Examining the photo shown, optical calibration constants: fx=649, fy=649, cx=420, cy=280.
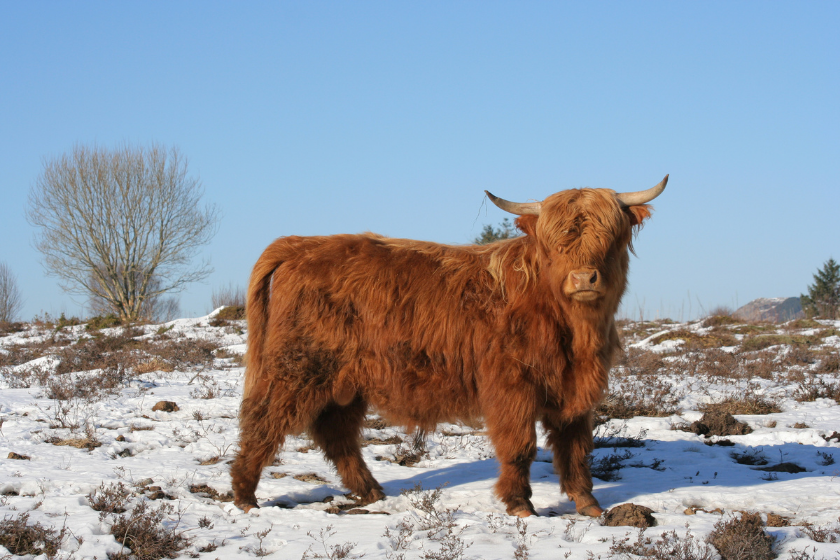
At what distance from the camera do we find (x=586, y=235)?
378 centimetres

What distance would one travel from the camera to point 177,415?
6258 mm

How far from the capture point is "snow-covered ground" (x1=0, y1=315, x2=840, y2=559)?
3303 millimetres

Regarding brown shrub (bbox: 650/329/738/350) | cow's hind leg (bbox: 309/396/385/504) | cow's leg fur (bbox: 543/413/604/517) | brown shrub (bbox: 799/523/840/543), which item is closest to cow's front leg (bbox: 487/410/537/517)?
cow's leg fur (bbox: 543/413/604/517)

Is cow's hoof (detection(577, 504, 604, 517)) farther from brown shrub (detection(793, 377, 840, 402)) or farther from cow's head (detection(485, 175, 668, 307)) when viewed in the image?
brown shrub (detection(793, 377, 840, 402))

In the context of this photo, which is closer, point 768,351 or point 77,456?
point 77,456

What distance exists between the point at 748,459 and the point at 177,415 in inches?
200

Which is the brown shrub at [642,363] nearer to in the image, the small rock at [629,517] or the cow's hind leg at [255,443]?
the small rock at [629,517]

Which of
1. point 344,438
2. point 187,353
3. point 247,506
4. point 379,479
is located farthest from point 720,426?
point 187,353

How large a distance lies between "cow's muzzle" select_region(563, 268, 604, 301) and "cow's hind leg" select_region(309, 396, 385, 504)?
1.76m

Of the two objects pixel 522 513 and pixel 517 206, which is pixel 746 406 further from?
pixel 517 206

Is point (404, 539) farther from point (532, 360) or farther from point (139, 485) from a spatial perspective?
point (139, 485)

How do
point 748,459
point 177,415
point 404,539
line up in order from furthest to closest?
point 177,415
point 748,459
point 404,539

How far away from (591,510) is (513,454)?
0.65 meters

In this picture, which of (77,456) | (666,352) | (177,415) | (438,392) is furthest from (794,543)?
(666,352)
